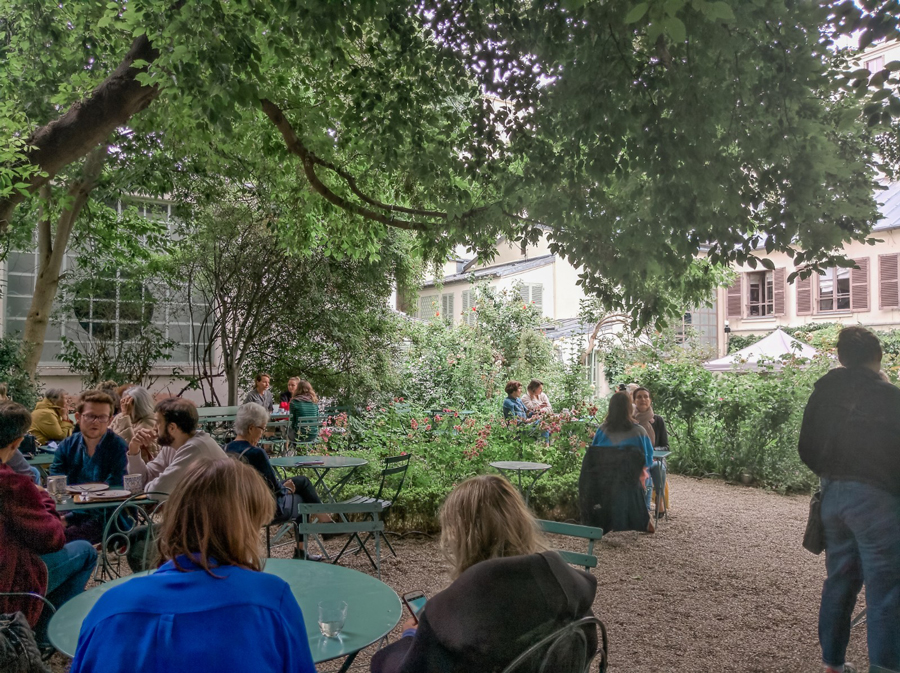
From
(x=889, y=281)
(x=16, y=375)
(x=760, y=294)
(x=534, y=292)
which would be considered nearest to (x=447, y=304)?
(x=534, y=292)

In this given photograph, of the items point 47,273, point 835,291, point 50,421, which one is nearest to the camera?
point 50,421

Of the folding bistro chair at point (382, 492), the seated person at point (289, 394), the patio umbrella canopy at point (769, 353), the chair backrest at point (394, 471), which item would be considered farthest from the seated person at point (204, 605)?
the patio umbrella canopy at point (769, 353)

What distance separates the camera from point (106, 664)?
143 cm

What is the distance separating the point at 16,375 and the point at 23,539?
8.21 metres

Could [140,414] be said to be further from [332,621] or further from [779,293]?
[779,293]

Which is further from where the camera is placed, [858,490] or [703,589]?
[703,589]

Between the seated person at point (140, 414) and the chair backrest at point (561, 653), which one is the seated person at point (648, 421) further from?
the chair backrest at point (561, 653)

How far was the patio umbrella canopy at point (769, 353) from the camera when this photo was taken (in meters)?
10.9

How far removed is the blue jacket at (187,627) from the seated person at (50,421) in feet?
21.1

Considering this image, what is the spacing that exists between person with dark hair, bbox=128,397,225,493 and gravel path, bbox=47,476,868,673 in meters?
1.12

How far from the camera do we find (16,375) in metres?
9.68

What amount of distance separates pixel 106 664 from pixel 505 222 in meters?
5.16

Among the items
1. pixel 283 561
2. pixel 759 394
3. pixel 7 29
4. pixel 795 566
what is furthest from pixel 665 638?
pixel 7 29

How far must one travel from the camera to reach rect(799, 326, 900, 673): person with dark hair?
9.77ft
